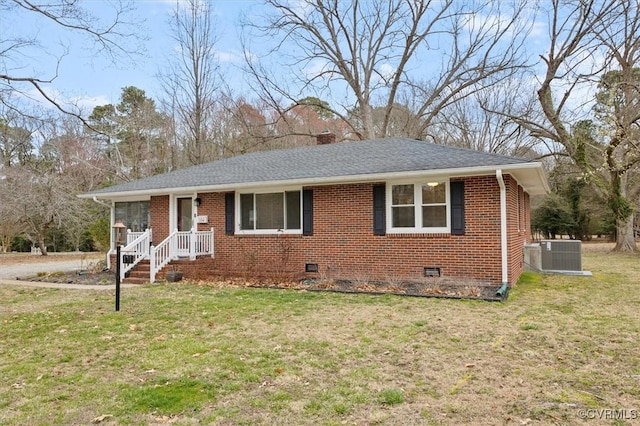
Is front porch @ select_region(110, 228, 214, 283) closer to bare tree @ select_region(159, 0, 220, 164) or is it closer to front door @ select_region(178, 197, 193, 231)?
front door @ select_region(178, 197, 193, 231)

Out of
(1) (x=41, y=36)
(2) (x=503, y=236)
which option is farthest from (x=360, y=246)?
(1) (x=41, y=36)

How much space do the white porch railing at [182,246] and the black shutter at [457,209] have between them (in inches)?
268

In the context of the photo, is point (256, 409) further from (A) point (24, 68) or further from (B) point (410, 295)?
(A) point (24, 68)

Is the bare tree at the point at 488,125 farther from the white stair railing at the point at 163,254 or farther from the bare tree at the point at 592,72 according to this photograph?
the white stair railing at the point at 163,254

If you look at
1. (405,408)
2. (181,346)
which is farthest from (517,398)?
→ (181,346)

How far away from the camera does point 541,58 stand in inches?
733

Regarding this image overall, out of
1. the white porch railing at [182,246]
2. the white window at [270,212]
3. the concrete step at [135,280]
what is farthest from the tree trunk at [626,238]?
the concrete step at [135,280]

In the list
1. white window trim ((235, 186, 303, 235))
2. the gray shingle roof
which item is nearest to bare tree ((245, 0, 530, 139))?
the gray shingle roof

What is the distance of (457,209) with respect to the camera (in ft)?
30.8

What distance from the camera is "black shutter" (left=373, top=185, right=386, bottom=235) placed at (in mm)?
10141

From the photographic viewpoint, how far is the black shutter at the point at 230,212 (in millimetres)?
12008

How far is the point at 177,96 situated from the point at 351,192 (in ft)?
55.9

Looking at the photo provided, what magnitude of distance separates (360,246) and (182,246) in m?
5.32

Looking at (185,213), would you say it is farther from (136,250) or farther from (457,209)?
(457,209)
